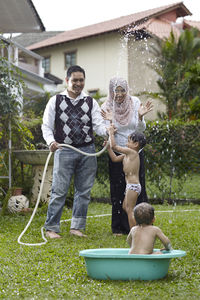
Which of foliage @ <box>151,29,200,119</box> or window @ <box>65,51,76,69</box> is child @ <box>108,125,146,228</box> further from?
window @ <box>65,51,76,69</box>

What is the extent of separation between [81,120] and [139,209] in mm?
1749

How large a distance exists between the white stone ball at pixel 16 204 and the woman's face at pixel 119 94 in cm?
271

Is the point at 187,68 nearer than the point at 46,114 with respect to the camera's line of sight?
No

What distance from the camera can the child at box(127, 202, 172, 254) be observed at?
9.53 feet

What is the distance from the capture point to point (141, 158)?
14.9ft

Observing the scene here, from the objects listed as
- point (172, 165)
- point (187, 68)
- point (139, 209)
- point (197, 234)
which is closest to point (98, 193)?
point (172, 165)

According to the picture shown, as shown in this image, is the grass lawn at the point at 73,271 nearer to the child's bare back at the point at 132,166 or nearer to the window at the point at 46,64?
the child's bare back at the point at 132,166

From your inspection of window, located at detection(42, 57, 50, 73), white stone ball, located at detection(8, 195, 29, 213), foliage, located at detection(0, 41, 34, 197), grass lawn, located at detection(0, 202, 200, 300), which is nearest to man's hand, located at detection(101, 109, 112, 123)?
grass lawn, located at detection(0, 202, 200, 300)

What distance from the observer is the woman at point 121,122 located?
14.3ft

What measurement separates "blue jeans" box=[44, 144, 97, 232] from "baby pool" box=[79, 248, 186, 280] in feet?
5.53

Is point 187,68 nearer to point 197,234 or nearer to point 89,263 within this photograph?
point 197,234

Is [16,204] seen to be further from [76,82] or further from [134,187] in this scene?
[134,187]

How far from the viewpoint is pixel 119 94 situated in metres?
4.32

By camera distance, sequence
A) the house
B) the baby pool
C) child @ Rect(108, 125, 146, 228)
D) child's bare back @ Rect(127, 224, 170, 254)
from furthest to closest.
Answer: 1. the house
2. child @ Rect(108, 125, 146, 228)
3. child's bare back @ Rect(127, 224, 170, 254)
4. the baby pool
